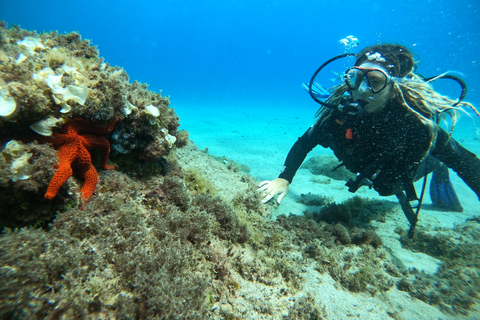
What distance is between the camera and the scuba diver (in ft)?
13.0

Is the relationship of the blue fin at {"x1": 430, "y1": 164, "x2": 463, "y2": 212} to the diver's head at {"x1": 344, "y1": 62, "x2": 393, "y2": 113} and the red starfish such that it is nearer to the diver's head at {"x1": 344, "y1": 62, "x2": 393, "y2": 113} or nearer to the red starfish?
the diver's head at {"x1": 344, "y1": 62, "x2": 393, "y2": 113}

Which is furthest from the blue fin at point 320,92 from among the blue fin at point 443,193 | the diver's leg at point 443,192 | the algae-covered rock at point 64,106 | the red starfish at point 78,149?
the red starfish at point 78,149

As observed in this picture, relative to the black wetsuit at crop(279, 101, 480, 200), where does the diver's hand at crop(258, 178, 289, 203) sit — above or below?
below

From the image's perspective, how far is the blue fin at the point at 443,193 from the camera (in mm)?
5863

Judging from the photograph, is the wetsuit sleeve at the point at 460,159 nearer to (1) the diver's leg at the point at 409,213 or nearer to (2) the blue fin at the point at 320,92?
(1) the diver's leg at the point at 409,213

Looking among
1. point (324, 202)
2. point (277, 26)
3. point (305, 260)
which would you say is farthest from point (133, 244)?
point (277, 26)

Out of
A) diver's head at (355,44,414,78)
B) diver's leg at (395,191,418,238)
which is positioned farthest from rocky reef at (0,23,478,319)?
diver's head at (355,44,414,78)

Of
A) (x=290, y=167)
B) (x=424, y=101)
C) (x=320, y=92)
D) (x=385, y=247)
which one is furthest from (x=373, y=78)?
(x=385, y=247)

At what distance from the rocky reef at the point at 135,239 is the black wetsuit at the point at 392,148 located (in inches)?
57.6

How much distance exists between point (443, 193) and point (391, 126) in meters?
3.86

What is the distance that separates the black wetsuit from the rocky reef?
4.80 ft

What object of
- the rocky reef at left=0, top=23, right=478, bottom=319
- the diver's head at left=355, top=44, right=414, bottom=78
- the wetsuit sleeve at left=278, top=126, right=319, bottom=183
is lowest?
the rocky reef at left=0, top=23, right=478, bottom=319

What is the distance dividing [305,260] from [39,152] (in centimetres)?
356

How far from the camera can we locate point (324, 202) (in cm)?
582
